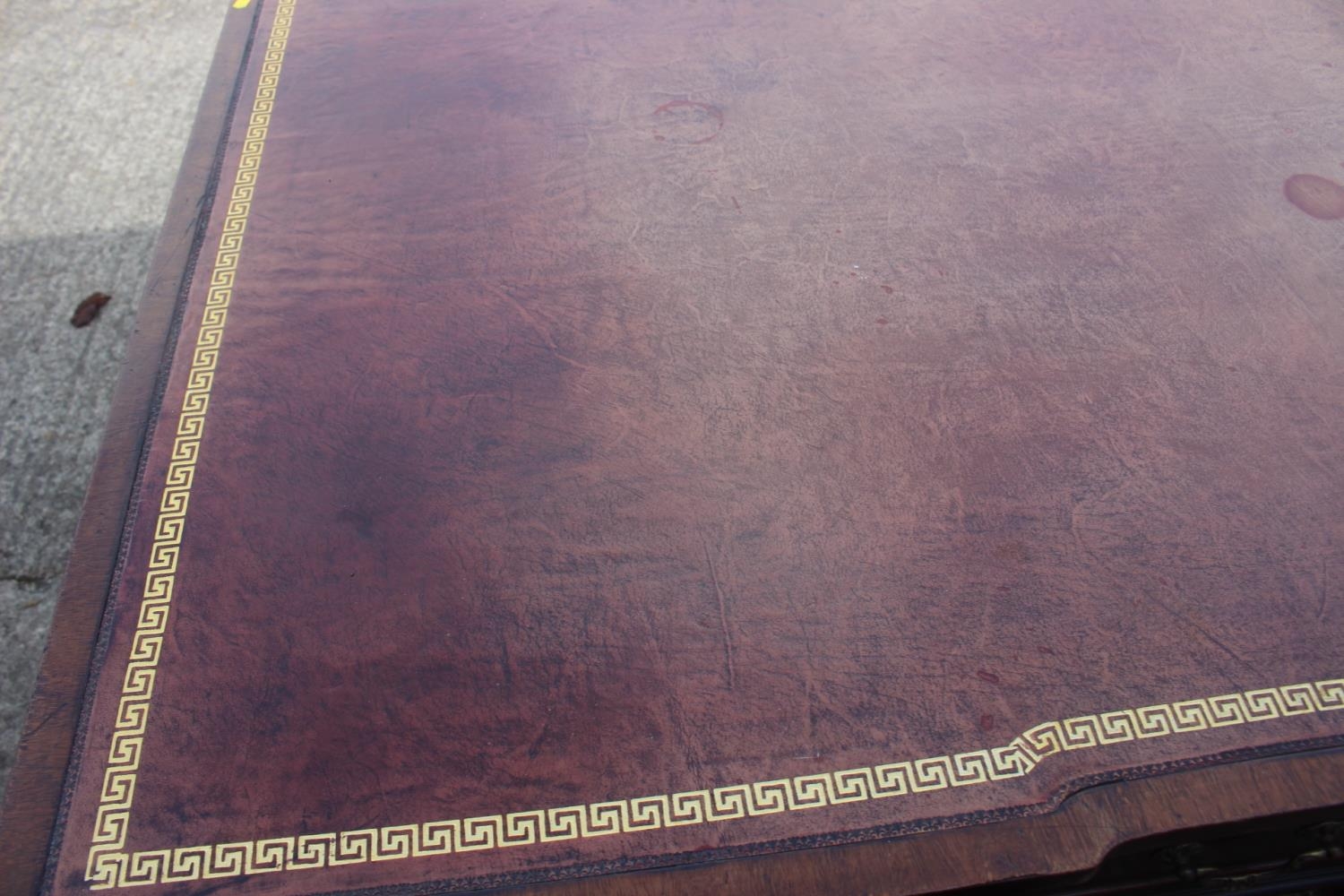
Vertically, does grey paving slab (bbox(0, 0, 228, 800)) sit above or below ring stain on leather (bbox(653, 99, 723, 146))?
below

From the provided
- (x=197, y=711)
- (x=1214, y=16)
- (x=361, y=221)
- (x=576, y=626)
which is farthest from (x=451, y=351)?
(x=1214, y=16)

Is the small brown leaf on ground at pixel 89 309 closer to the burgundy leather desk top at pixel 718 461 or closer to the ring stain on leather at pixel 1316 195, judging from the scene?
the burgundy leather desk top at pixel 718 461

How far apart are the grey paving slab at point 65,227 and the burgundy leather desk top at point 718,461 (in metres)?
0.57

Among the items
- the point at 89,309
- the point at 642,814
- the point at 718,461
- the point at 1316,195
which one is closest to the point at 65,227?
the point at 89,309

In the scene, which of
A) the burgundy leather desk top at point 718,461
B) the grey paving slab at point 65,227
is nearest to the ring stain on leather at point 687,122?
the burgundy leather desk top at point 718,461

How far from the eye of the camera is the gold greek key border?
1449mm

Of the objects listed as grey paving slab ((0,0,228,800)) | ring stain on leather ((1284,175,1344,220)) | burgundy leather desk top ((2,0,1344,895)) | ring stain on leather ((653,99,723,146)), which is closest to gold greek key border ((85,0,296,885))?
burgundy leather desk top ((2,0,1344,895))

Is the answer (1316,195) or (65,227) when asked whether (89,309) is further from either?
(1316,195)

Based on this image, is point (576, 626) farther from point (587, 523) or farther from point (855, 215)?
point (855, 215)

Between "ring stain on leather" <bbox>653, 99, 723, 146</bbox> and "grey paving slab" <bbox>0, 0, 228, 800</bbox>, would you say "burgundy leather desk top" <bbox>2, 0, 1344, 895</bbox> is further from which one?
"grey paving slab" <bbox>0, 0, 228, 800</bbox>

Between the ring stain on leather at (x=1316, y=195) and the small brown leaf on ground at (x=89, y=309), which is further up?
the ring stain on leather at (x=1316, y=195)

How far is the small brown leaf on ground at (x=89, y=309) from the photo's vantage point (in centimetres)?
255

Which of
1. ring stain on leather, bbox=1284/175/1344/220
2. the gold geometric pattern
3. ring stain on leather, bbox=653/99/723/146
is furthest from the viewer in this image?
ring stain on leather, bbox=653/99/723/146

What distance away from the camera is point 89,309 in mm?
2570
